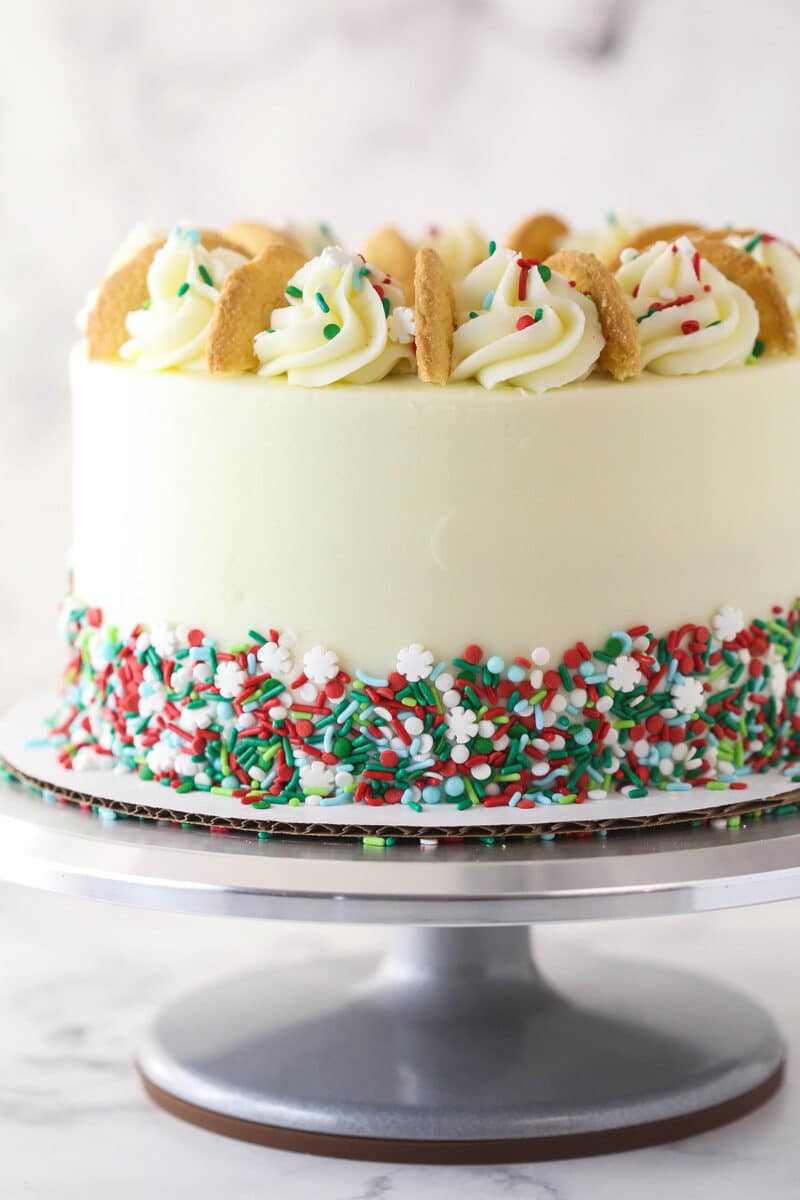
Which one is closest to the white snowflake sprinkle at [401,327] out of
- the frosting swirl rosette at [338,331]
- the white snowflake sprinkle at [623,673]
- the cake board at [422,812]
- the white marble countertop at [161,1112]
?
the frosting swirl rosette at [338,331]

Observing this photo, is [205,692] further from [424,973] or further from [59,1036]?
[59,1036]

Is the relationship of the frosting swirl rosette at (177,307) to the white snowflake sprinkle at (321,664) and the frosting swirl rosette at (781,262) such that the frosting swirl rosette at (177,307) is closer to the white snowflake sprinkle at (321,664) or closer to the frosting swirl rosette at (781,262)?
the white snowflake sprinkle at (321,664)

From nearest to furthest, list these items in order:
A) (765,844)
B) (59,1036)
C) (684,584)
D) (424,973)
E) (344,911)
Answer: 1. (344,911)
2. (765,844)
3. (684,584)
4. (424,973)
5. (59,1036)

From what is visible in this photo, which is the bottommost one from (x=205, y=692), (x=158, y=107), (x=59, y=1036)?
(x=59, y=1036)

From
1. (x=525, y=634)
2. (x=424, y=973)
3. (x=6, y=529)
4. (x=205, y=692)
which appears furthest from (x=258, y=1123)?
(x=6, y=529)

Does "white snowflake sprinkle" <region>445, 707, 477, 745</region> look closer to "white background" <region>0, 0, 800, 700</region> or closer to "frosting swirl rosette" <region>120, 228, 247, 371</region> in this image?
"frosting swirl rosette" <region>120, 228, 247, 371</region>

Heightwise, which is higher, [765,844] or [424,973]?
[765,844]

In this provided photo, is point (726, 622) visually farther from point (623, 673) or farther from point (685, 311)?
point (685, 311)

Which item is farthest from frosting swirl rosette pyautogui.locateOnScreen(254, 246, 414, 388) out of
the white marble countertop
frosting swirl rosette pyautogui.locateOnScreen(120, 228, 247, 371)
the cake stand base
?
the white marble countertop

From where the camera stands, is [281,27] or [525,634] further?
[281,27]

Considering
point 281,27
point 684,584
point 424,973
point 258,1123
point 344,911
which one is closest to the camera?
point 344,911
